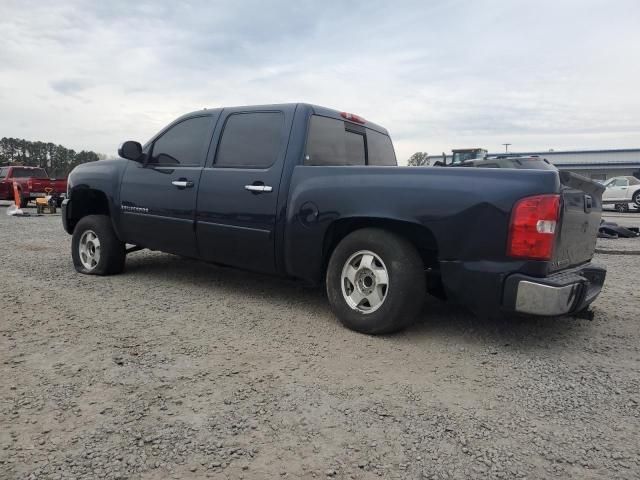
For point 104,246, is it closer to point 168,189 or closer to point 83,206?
point 83,206

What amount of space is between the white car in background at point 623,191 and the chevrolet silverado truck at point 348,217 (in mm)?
19078

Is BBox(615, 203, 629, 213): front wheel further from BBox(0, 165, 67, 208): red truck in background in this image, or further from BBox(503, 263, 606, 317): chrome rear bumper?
BBox(0, 165, 67, 208): red truck in background

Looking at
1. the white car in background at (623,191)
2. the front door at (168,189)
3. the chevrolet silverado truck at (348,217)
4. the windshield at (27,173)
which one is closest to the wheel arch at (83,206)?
the chevrolet silverado truck at (348,217)

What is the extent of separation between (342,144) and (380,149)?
34.7 inches

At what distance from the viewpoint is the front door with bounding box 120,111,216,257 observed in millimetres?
4793

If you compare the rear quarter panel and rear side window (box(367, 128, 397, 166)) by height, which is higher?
rear side window (box(367, 128, 397, 166))

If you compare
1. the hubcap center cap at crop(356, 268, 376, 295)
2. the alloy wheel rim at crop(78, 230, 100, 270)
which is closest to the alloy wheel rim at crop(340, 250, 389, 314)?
the hubcap center cap at crop(356, 268, 376, 295)

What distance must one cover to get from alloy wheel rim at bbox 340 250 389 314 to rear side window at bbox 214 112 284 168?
122 centimetres

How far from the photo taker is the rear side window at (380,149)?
203 inches

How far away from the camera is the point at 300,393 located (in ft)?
8.74

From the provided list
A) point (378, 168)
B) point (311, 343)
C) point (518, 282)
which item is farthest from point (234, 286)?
point (518, 282)

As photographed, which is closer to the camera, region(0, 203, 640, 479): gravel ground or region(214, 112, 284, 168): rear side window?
region(0, 203, 640, 479): gravel ground

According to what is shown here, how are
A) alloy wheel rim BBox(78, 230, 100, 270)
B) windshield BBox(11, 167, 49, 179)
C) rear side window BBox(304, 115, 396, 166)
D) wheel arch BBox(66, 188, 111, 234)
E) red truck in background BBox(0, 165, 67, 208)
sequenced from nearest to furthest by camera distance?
rear side window BBox(304, 115, 396, 166) < alloy wheel rim BBox(78, 230, 100, 270) < wheel arch BBox(66, 188, 111, 234) < red truck in background BBox(0, 165, 67, 208) < windshield BBox(11, 167, 49, 179)

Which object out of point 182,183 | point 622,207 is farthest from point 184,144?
point 622,207
